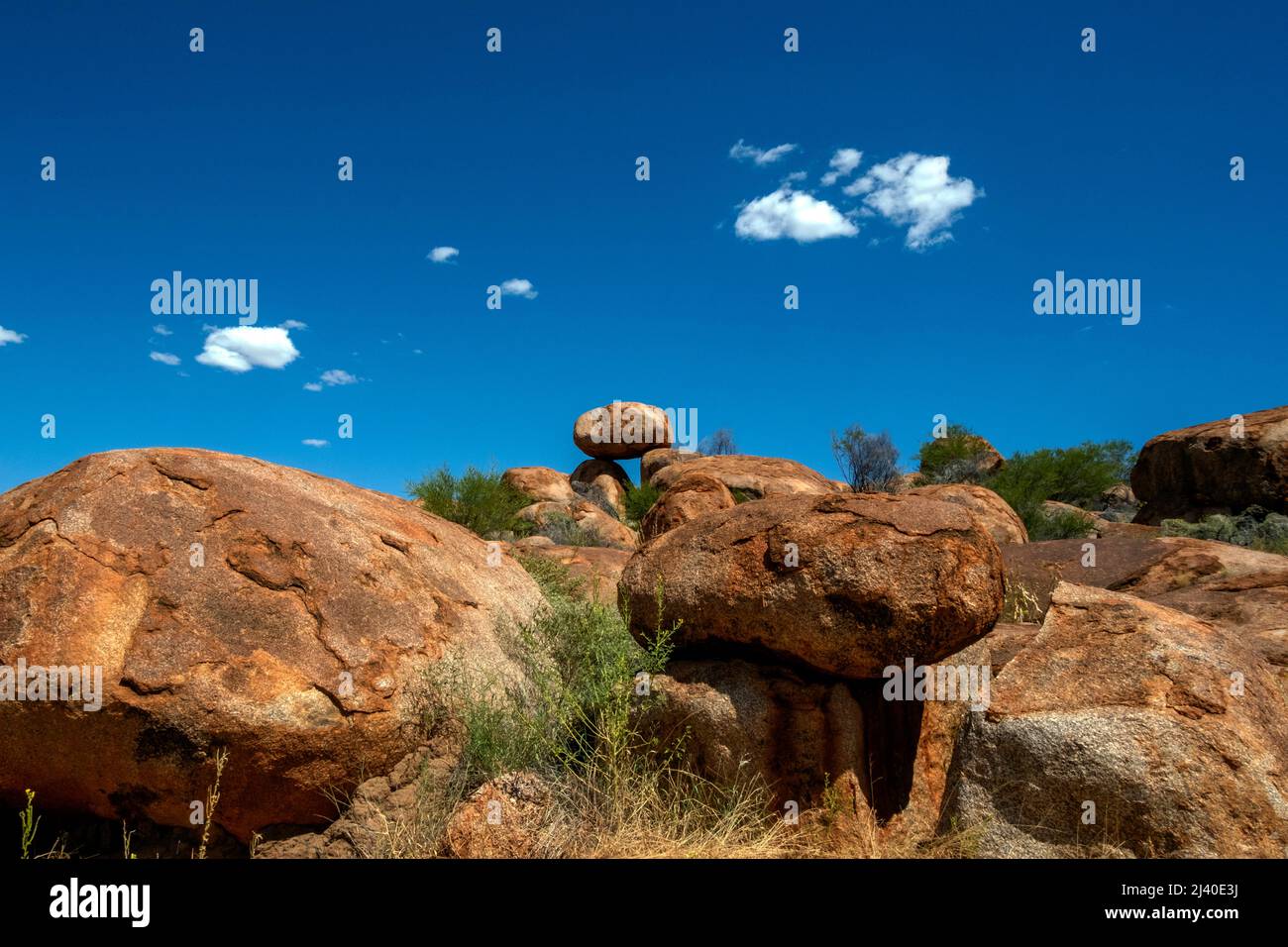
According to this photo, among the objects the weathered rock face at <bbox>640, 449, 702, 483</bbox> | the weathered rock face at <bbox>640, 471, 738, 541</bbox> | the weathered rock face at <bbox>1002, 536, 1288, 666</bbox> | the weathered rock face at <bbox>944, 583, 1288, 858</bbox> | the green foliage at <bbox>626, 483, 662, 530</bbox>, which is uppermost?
the weathered rock face at <bbox>640, 449, 702, 483</bbox>

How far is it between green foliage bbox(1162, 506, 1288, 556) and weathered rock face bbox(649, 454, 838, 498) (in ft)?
27.7

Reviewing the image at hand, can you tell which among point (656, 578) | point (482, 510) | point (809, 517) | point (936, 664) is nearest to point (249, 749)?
point (656, 578)

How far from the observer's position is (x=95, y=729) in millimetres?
4078

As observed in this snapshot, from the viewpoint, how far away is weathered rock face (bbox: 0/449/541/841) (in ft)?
13.4

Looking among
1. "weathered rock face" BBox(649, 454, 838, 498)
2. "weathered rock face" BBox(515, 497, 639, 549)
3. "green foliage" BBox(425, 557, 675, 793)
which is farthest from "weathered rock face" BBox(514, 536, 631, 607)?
"weathered rock face" BBox(649, 454, 838, 498)

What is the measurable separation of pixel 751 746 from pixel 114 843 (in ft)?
10.4

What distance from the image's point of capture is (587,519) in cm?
2123

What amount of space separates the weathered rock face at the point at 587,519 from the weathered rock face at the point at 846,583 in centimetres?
1376

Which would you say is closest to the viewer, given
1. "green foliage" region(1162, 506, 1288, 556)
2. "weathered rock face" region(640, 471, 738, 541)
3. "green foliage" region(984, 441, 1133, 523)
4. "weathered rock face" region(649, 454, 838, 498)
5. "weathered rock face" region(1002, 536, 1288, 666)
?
"weathered rock face" region(1002, 536, 1288, 666)

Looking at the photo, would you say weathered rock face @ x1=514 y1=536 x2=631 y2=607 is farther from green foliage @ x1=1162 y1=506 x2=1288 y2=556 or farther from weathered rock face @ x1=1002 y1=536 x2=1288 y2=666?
green foliage @ x1=1162 y1=506 x2=1288 y2=556

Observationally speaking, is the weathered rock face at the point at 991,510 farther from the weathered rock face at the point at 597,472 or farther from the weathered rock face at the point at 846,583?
the weathered rock face at the point at 597,472

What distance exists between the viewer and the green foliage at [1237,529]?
13.9 m

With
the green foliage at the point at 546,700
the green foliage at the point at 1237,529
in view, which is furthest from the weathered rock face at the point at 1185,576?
the green foliage at the point at 1237,529
